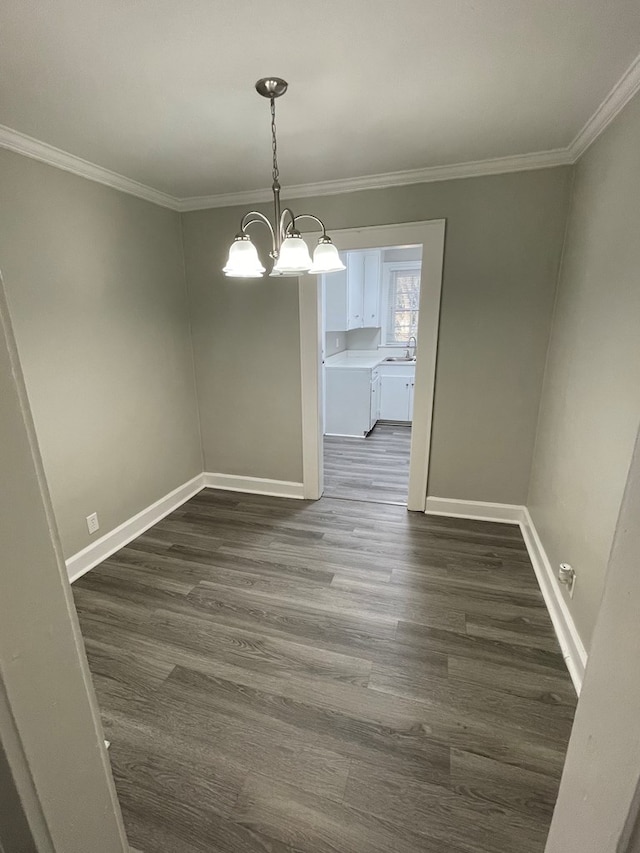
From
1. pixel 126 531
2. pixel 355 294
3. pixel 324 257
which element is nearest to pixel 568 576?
pixel 324 257

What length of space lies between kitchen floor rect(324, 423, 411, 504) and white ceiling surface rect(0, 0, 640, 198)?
257cm

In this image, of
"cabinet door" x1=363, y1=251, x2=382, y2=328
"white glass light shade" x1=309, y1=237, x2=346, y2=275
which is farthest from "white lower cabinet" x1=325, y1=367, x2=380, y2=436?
Answer: "white glass light shade" x1=309, y1=237, x2=346, y2=275

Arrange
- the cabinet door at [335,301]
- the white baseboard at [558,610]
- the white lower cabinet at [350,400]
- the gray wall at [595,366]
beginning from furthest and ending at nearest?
the cabinet door at [335,301] → the white lower cabinet at [350,400] → the white baseboard at [558,610] → the gray wall at [595,366]

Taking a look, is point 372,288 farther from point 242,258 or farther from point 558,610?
point 558,610

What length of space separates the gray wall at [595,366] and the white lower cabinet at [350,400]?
2778mm

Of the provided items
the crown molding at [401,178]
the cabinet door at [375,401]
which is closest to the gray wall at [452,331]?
the crown molding at [401,178]

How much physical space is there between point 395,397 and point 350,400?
34.4 inches

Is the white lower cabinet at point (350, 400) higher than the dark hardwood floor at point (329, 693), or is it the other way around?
the white lower cabinet at point (350, 400)

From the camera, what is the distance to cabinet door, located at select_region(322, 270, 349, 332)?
516 cm

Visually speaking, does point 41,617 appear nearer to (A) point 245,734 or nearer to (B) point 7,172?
(A) point 245,734

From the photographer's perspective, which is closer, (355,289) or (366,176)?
(366,176)

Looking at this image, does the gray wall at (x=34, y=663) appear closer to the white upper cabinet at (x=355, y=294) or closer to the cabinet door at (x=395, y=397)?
the white upper cabinet at (x=355, y=294)

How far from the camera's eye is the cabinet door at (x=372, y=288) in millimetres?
5520

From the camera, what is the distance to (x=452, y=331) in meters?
2.74
